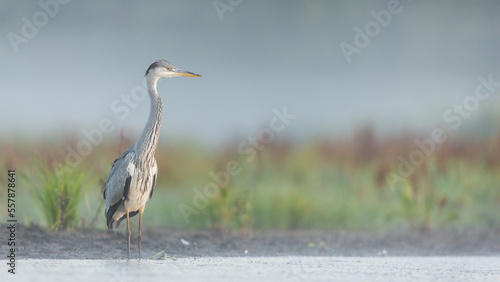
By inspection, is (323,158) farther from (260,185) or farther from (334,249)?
Answer: (334,249)

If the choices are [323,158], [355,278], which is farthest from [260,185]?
[355,278]

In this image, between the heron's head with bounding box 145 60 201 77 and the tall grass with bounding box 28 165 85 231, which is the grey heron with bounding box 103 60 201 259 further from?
the tall grass with bounding box 28 165 85 231

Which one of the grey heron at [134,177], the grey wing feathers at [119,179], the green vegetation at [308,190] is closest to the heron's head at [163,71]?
the grey heron at [134,177]

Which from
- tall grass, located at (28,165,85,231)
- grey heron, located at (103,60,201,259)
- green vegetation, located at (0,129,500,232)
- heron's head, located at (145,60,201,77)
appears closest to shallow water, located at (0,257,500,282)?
grey heron, located at (103,60,201,259)

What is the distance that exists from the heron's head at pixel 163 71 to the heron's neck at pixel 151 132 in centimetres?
11

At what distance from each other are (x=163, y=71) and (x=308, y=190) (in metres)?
3.83

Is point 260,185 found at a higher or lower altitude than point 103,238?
higher

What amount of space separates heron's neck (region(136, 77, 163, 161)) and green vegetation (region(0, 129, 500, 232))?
0.96 metres

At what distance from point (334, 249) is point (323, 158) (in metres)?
5.03

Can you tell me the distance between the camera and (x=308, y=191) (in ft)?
39.2

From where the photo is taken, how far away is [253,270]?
291 inches

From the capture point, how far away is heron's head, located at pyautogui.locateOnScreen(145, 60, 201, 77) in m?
8.83

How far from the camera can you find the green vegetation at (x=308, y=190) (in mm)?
9969

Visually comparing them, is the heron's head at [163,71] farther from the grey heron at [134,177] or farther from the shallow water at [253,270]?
the shallow water at [253,270]
